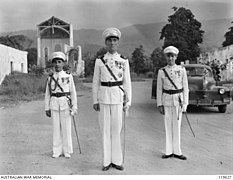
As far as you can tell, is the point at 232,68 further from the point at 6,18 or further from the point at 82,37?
the point at 6,18

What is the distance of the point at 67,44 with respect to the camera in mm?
3275

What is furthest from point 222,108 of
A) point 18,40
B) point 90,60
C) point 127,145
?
point 18,40

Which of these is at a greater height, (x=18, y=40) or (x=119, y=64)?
(x=18, y=40)

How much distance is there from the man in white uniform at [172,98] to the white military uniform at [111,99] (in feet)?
1.47

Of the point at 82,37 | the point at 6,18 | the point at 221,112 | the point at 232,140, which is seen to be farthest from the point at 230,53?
the point at 6,18

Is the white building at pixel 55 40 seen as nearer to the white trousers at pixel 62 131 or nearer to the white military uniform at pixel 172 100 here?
the white trousers at pixel 62 131

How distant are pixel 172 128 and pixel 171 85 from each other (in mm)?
422

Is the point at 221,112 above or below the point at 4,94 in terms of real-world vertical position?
below

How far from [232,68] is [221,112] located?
31.4 inches

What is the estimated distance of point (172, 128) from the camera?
3307mm

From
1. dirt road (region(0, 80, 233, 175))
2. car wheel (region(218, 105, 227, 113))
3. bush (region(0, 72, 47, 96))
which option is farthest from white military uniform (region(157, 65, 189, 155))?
car wheel (region(218, 105, 227, 113))

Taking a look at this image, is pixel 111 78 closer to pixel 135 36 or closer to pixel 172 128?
pixel 135 36

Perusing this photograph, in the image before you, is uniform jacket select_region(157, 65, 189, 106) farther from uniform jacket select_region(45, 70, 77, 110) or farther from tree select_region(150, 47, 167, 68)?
uniform jacket select_region(45, 70, 77, 110)

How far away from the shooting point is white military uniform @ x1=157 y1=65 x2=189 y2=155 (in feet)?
10.5
